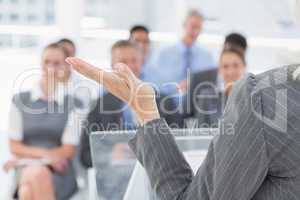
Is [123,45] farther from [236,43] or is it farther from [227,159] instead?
[227,159]

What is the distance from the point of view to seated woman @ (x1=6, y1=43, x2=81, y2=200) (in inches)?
93.6

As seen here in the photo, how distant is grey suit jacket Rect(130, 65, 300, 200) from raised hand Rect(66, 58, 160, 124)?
12 cm

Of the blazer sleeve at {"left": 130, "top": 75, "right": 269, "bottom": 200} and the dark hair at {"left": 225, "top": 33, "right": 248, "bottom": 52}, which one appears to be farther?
Result: the dark hair at {"left": 225, "top": 33, "right": 248, "bottom": 52}

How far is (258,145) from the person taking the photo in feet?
1.85

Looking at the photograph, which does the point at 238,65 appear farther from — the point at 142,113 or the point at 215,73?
the point at 142,113

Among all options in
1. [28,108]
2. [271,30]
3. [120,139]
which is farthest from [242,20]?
[120,139]

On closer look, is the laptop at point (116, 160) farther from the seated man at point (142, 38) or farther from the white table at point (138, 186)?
the seated man at point (142, 38)

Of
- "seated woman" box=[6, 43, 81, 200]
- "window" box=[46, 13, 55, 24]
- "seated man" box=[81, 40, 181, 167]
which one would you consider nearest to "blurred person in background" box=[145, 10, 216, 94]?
"seated man" box=[81, 40, 181, 167]

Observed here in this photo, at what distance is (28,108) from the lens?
7.98 ft

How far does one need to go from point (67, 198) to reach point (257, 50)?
93.8 inches

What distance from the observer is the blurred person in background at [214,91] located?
261 cm

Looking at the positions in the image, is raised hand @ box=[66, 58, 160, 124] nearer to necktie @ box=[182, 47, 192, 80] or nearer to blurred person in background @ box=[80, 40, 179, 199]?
blurred person in background @ box=[80, 40, 179, 199]

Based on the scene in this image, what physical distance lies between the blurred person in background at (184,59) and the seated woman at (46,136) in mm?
792

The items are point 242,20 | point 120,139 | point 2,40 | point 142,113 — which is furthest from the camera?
point 242,20
